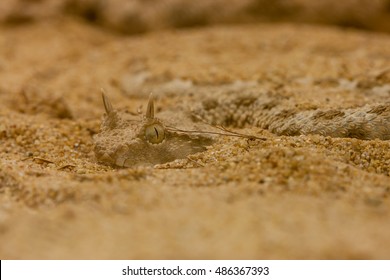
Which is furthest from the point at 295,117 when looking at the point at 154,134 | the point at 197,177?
the point at 197,177

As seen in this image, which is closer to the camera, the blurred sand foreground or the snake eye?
the blurred sand foreground

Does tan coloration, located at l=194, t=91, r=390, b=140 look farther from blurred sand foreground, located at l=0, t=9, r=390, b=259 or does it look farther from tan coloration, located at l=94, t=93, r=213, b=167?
tan coloration, located at l=94, t=93, r=213, b=167

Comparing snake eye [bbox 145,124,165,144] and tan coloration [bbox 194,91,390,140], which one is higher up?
tan coloration [bbox 194,91,390,140]

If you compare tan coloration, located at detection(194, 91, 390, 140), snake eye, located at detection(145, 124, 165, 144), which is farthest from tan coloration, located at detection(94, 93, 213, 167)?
tan coloration, located at detection(194, 91, 390, 140)

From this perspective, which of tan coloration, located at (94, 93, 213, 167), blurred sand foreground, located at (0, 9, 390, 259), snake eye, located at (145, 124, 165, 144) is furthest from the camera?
snake eye, located at (145, 124, 165, 144)

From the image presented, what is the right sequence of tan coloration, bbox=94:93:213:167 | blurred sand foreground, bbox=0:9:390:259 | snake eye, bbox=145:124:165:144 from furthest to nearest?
snake eye, bbox=145:124:165:144 → tan coloration, bbox=94:93:213:167 → blurred sand foreground, bbox=0:9:390:259

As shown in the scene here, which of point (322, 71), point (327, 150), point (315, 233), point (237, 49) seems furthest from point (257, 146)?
point (237, 49)
